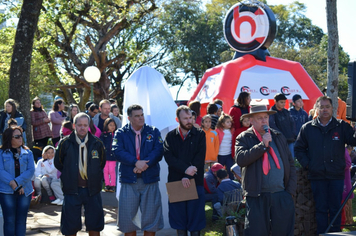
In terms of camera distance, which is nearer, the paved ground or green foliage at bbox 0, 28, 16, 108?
the paved ground

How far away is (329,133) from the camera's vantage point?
5816 millimetres

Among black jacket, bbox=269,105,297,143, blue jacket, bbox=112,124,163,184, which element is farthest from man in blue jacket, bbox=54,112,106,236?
black jacket, bbox=269,105,297,143

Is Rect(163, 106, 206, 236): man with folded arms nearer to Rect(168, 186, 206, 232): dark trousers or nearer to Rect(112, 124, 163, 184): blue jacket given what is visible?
Rect(168, 186, 206, 232): dark trousers

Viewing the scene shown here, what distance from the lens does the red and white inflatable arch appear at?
52.0ft

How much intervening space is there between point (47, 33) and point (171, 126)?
16313 millimetres

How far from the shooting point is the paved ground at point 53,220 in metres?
6.64

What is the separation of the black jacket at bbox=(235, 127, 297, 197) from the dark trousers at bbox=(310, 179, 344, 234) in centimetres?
128

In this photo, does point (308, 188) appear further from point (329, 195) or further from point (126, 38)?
point (126, 38)

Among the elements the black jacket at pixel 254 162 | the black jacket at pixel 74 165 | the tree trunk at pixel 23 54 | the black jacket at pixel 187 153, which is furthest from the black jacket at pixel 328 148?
the tree trunk at pixel 23 54

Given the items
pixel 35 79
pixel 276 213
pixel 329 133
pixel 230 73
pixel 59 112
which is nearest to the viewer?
pixel 276 213

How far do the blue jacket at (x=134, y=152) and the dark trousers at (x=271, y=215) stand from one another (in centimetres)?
144

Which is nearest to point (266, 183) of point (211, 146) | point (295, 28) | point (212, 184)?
point (212, 184)

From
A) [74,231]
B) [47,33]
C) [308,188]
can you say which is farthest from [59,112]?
[47,33]

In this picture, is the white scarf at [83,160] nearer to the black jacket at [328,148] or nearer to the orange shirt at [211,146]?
the black jacket at [328,148]
